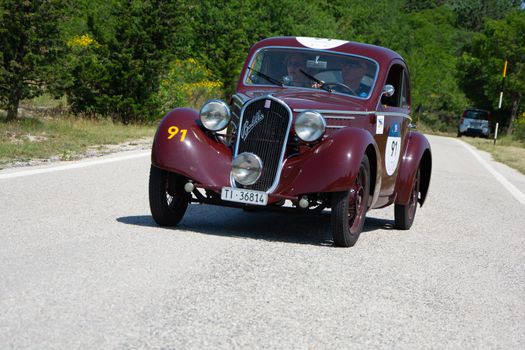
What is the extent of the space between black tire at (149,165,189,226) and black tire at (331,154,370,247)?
1.45 m

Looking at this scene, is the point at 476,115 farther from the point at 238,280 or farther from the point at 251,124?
the point at 238,280

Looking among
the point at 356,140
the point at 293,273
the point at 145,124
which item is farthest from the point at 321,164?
the point at 145,124

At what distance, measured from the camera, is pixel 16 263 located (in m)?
5.96

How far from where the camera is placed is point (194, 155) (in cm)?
782

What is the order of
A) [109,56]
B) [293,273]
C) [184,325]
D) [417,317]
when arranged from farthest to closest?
[109,56] → [293,273] → [417,317] → [184,325]

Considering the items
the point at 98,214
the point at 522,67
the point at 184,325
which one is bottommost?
the point at 522,67

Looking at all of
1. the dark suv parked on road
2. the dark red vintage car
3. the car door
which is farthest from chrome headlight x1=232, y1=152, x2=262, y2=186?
the dark suv parked on road

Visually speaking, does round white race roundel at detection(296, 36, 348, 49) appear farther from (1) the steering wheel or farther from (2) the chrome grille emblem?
(2) the chrome grille emblem

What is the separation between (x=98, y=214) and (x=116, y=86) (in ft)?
60.6

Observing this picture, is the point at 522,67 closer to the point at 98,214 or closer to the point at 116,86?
the point at 116,86

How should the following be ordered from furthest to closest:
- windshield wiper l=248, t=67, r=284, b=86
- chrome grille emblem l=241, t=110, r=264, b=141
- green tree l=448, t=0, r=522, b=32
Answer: green tree l=448, t=0, r=522, b=32, windshield wiper l=248, t=67, r=284, b=86, chrome grille emblem l=241, t=110, r=264, b=141

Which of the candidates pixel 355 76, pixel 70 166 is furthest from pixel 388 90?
pixel 70 166

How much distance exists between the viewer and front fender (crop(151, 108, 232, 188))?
776cm

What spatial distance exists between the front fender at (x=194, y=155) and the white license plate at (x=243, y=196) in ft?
0.42
